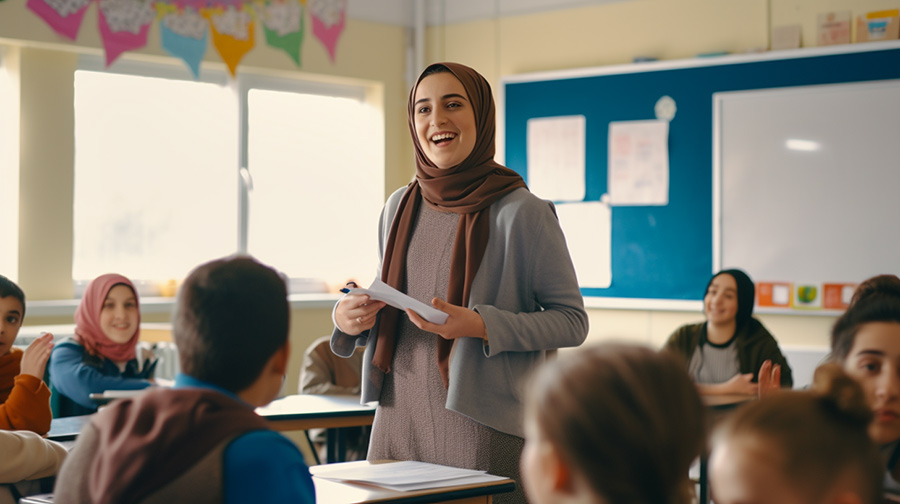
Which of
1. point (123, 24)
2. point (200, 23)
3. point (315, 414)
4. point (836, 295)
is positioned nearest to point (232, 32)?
point (200, 23)

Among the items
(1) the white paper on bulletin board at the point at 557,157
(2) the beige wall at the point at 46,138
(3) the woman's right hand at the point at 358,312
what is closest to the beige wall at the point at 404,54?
(2) the beige wall at the point at 46,138

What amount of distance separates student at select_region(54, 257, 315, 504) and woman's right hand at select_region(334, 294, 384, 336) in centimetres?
67

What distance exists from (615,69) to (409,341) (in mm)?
3372

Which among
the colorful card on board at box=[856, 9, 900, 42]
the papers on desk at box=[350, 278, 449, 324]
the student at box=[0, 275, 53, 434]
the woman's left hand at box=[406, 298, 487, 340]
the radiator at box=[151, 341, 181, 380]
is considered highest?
the colorful card on board at box=[856, 9, 900, 42]

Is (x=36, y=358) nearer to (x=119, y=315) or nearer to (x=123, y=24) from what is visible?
(x=119, y=315)

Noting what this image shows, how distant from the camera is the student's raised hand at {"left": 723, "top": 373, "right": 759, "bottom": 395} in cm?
361

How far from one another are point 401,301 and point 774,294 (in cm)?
319

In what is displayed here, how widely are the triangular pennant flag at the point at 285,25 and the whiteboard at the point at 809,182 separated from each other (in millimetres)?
2244

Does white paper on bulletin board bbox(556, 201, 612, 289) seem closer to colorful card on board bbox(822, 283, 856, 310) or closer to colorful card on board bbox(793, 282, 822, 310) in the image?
colorful card on board bbox(793, 282, 822, 310)

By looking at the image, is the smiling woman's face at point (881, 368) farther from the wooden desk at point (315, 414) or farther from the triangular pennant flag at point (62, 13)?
the triangular pennant flag at point (62, 13)

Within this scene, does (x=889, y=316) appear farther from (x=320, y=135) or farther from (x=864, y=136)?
(x=320, y=135)

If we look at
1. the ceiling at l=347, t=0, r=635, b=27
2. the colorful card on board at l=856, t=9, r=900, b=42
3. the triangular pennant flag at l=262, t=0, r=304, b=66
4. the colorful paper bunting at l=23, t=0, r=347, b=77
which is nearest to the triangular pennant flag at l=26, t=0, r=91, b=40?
the colorful paper bunting at l=23, t=0, r=347, b=77

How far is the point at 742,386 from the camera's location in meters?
3.63

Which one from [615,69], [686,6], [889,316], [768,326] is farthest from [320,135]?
[889,316]
